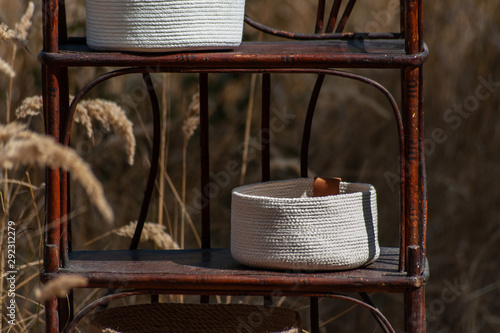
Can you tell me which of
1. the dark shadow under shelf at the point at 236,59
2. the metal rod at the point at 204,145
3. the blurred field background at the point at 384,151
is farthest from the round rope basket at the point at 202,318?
the blurred field background at the point at 384,151

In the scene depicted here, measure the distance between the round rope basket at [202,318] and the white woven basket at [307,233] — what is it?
0.22m

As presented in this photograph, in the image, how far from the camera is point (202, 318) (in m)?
1.25

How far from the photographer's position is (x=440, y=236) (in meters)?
2.11

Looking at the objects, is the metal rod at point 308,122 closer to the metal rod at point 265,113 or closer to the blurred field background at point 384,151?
the metal rod at point 265,113

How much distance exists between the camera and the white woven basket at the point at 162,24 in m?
0.95

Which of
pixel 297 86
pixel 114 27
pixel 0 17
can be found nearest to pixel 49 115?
pixel 114 27

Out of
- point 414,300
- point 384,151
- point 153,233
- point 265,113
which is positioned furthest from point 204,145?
point 384,151

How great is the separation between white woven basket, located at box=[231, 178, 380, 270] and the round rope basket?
0.22 meters

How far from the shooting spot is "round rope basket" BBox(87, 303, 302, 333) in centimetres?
122

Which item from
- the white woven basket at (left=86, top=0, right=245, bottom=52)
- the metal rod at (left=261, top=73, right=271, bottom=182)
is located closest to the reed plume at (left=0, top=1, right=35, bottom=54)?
the white woven basket at (left=86, top=0, right=245, bottom=52)

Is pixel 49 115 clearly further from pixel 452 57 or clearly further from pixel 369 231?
pixel 452 57

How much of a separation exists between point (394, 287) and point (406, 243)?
2.6 inches

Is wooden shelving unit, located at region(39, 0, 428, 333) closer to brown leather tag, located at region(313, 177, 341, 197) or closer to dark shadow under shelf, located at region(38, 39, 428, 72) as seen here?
dark shadow under shelf, located at region(38, 39, 428, 72)

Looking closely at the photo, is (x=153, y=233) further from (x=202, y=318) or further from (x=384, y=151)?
(x=384, y=151)
